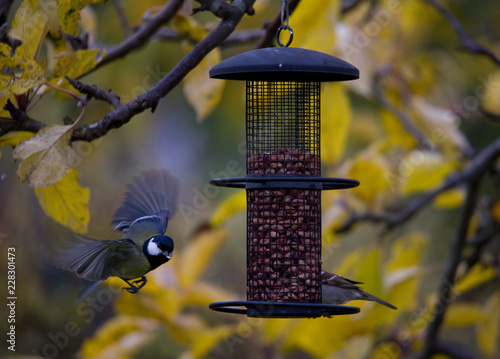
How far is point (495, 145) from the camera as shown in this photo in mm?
4379

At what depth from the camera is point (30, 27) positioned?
2.75 meters

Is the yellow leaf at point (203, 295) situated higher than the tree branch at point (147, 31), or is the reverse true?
the tree branch at point (147, 31)

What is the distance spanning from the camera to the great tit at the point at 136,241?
11.0 ft

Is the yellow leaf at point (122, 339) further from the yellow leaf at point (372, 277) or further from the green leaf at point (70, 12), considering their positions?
the green leaf at point (70, 12)

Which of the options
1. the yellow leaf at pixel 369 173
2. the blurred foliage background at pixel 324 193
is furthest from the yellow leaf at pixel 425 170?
the yellow leaf at pixel 369 173

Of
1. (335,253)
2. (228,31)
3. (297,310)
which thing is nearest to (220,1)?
(228,31)

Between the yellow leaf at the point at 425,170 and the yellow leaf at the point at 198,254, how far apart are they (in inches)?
48.9

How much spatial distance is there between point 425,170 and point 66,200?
2.26m

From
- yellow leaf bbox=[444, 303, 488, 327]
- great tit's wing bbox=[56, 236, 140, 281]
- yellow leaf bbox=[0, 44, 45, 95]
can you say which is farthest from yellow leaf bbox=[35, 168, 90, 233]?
yellow leaf bbox=[444, 303, 488, 327]

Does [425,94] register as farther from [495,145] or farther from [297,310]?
[297,310]

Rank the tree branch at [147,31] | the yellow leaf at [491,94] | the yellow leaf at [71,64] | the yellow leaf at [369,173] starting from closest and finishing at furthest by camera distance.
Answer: the yellow leaf at [71,64], the tree branch at [147,31], the yellow leaf at [369,173], the yellow leaf at [491,94]

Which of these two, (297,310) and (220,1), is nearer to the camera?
(220,1)

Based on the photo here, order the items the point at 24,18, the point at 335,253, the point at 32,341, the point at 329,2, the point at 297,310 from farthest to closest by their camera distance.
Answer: the point at 335,253, the point at 32,341, the point at 329,2, the point at 297,310, the point at 24,18

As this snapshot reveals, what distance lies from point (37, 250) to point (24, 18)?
12.3 ft
